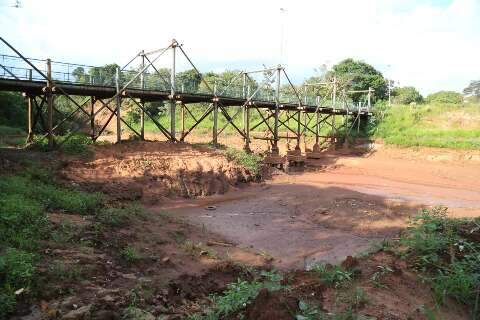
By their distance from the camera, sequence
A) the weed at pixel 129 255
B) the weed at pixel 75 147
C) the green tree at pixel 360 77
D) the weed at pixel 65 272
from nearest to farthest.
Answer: the weed at pixel 65 272 < the weed at pixel 129 255 < the weed at pixel 75 147 < the green tree at pixel 360 77

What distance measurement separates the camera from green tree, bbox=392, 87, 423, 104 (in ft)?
188

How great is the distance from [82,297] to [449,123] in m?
39.7

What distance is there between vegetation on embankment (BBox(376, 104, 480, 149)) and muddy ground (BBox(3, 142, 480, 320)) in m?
7.73

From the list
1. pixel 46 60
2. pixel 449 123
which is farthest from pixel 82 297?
pixel 449 123

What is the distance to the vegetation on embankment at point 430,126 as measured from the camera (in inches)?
1368

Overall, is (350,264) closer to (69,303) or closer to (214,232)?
(69,303)

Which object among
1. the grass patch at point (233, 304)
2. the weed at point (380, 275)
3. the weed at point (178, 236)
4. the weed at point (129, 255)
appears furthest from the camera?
the weed at point (178, 236)

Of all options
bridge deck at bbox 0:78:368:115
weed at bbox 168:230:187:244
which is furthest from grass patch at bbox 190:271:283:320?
bridge deck at bbox 0:78:368:115

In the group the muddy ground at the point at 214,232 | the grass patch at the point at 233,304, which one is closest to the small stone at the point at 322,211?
the muddy ground at the point at 214,232

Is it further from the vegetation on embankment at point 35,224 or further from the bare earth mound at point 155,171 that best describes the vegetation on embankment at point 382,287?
the bare earth mound at point 155,171

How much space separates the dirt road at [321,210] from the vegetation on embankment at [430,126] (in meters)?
7.48

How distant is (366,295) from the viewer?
5371 millimetres

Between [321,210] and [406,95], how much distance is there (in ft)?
165

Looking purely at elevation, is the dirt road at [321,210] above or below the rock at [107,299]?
below
